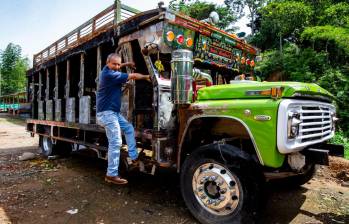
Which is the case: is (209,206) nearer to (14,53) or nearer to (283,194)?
(283,194)

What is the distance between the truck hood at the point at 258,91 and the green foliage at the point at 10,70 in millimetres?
46671

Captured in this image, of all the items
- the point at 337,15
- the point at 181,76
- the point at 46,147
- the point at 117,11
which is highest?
the point at 337,15

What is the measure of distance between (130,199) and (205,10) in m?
24.1

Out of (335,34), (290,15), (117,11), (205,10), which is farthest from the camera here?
(205,10)

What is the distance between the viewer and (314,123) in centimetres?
317

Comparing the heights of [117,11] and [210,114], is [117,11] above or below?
above

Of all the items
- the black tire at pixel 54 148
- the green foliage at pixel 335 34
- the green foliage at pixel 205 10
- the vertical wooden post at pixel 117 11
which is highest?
the green foliage at pixel 205 10

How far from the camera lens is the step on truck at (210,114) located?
114 inches

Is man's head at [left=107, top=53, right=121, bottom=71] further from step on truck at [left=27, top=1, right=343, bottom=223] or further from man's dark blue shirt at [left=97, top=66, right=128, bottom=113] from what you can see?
step on truck at [left=27, top=1, right=343, bottom=223]

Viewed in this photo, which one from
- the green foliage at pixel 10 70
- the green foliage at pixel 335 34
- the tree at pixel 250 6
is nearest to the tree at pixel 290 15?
the green foliage at pixel 335 34

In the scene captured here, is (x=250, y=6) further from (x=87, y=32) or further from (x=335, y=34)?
(x=87, y=32)

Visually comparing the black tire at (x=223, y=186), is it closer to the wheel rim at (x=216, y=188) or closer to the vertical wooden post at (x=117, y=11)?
the wheel rim at (x=216, y=188)

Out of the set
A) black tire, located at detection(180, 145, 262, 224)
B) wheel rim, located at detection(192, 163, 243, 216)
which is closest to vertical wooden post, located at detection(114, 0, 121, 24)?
black tire, located at detection(180, 145, 262, 224)

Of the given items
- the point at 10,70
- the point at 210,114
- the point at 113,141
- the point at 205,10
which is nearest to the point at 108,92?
the point at 113,141
